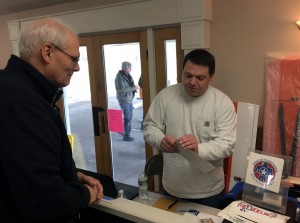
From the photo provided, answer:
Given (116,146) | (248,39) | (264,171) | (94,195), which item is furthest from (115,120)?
(264,171)

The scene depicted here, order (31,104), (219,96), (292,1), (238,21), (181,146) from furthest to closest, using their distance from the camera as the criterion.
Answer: (238,21) < (292,1) < (219,96) < (181,146) < (31,104)

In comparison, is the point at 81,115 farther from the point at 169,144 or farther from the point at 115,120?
the point at 169,144

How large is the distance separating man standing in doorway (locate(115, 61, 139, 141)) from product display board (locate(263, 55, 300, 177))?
142 centimetres

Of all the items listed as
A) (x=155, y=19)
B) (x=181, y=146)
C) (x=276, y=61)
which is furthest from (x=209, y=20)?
(x=181, y=146)

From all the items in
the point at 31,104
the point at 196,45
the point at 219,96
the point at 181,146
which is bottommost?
the point at 181,146

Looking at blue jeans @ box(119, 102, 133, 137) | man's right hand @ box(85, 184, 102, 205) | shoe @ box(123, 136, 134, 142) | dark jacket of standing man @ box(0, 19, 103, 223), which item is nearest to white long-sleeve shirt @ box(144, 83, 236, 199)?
man's right hand @ box(85, 184, 102, 205)

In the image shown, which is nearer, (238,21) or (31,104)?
(31,104)

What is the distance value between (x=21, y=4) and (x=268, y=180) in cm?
342

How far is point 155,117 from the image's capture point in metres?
1.75

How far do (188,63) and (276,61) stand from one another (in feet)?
3.14

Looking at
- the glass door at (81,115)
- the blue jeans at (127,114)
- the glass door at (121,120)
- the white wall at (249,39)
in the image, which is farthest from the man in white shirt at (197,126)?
the glass door at (81,115)

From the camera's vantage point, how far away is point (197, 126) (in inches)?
64.2

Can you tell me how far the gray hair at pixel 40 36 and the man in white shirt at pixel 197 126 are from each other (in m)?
0.84

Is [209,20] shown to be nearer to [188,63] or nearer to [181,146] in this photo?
[188,63]
